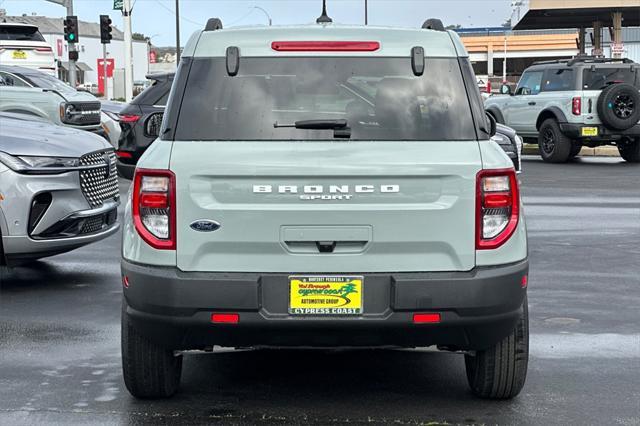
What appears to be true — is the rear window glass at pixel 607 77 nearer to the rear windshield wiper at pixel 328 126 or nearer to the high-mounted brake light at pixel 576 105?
the high-mounted brake light at pixel 576 105

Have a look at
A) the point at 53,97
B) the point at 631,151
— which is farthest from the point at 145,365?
the point at 631,151

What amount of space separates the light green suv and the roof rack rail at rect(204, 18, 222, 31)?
40 centimetres

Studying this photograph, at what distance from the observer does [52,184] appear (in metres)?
8.62

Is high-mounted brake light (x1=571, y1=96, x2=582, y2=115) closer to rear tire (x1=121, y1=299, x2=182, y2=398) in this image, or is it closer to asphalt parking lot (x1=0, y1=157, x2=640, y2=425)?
asphalt parking lot (x1=0, y1=157, x2=640, y2=425)

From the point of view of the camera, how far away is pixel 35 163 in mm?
8625

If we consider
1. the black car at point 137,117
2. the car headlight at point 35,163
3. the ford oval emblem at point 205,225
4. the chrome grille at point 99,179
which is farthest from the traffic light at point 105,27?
the ford oval emblem at point 205,225

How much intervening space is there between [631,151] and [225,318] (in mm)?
19558

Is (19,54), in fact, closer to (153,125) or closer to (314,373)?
(153,125)

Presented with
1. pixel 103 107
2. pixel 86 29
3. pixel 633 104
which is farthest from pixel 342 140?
pixel 86 29

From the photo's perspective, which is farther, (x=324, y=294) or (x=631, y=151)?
(x=631, y=151)

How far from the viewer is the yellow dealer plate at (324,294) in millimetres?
4953

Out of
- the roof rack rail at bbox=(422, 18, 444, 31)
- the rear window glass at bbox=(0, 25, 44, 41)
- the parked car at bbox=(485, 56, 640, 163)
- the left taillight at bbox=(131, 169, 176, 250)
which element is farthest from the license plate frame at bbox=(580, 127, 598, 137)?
the rear window glass at bbox=(0, 25, 44, 41)

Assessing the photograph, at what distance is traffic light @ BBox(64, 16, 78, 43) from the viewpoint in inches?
1484

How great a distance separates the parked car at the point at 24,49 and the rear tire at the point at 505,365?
29.6 m
